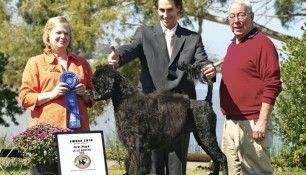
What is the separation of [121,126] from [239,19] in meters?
1.23

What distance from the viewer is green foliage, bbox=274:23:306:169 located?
314 inches

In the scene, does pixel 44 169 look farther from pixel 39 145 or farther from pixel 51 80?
pixel 51 80

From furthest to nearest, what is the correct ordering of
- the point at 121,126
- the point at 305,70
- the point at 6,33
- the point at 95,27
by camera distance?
the point at 6,33 → the point at 95,27 → the point at 305,70 → the point at 121,126

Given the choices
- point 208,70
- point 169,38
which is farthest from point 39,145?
point 208,70

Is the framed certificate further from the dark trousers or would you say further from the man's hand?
the man's hand

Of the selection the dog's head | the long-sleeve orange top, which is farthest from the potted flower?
the dog's head

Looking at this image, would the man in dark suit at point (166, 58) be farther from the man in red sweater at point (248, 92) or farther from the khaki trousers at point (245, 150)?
the khaki trousers at point (245, 150)

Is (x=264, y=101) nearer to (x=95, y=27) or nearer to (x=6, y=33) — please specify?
(x=95, y=27)

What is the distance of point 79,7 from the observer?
11773 mm

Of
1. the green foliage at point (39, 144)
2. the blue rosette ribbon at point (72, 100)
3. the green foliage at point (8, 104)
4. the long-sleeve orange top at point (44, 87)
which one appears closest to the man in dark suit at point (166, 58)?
the blue rosette ribbon at point (72, 100)

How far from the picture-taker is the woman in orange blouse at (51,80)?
4676mm

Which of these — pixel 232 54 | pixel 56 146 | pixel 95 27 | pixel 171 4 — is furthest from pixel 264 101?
pixel 95 27

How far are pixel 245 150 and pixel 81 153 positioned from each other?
1.31 m

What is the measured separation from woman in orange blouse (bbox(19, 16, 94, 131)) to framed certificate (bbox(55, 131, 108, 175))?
0.29m
